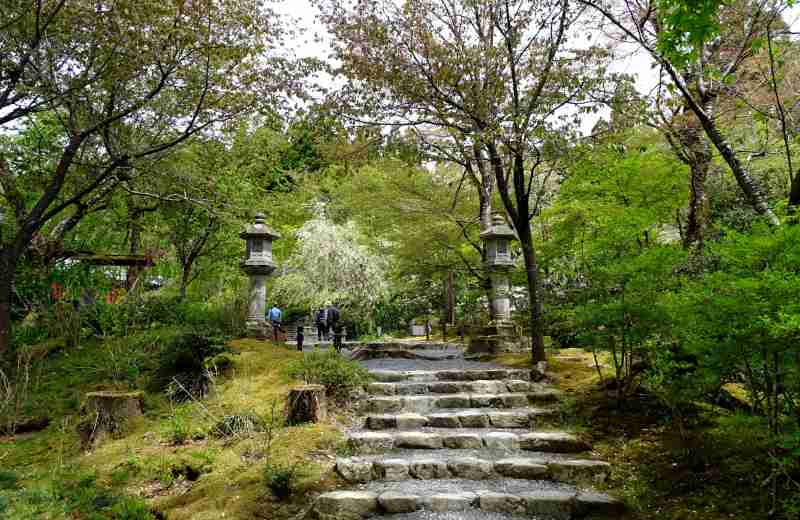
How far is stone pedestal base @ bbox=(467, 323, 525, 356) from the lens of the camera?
10.2 metres

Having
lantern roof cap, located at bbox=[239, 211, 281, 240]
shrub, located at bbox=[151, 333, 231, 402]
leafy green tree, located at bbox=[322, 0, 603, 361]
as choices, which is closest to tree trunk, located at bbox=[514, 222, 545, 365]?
leafy green tree, located at bbox=[322, 0, 603, 361]

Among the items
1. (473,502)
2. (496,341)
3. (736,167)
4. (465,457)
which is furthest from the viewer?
(496,341)

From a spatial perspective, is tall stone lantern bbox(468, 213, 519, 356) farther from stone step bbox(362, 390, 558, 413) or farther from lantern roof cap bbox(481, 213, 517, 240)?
stone step bbox(362, 390, 558, 413)

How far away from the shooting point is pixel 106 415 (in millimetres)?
5660

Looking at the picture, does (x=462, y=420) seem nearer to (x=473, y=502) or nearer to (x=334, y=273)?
(x=473, y=502)

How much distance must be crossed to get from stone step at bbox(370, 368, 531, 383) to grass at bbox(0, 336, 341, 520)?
1.59 metres

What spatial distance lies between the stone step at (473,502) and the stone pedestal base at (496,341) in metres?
6.07

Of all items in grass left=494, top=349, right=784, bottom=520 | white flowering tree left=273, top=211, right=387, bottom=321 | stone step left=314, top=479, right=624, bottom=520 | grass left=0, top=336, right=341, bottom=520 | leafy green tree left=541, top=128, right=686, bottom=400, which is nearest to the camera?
grass left=494, top=349, right=784, bottom=520

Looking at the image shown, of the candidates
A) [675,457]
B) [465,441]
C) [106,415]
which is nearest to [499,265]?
[465,441]

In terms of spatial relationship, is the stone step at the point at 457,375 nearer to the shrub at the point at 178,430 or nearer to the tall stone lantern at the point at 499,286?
Result: the shrub at the point at 178,430

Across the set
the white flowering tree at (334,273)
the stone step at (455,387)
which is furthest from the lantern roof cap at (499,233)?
the white flowering tree at (334,273)

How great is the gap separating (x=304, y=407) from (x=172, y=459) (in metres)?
1.40

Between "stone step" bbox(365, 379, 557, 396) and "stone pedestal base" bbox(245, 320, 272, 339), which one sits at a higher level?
→ "stone pedestal base" bbox(245, 320, 272, 339)

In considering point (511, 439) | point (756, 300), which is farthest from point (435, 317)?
point (756, 300)
